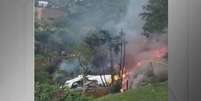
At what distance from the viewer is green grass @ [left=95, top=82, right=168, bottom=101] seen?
5.08 metres

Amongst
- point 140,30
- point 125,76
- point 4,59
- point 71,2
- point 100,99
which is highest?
point 71,2

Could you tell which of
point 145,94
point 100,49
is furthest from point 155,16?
point 145,94

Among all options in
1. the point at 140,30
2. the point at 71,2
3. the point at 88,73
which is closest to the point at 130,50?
the point at 140,30

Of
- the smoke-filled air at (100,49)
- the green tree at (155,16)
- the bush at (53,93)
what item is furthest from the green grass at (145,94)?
the green tree at (155,16)

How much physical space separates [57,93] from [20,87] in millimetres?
1630

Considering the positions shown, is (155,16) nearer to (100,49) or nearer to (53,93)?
(100,49)

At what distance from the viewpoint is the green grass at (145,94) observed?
5082 millimetres

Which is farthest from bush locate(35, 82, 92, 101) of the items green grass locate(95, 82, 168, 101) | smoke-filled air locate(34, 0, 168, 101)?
green grass locate(95, 82, 168, 101)

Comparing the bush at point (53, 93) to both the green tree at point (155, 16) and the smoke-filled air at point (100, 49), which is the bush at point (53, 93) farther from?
the green tree at point (155, 16)

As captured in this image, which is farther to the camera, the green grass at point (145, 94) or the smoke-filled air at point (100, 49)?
the green grass at point (145, 94)

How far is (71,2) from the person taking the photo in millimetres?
4910

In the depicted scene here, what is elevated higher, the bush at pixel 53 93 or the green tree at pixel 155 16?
the green tree at pixel 155 16

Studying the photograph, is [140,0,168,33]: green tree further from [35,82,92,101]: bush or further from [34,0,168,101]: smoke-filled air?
[35,82,92,101]: bush

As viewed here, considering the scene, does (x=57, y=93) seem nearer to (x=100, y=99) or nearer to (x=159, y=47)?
(x=100, y=99)
